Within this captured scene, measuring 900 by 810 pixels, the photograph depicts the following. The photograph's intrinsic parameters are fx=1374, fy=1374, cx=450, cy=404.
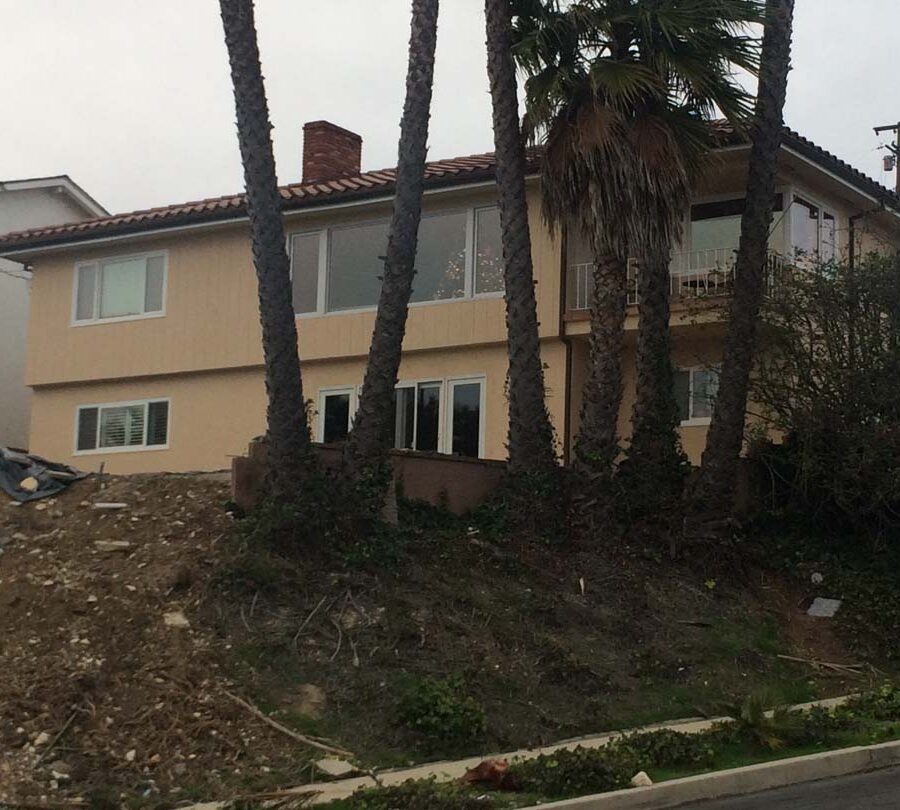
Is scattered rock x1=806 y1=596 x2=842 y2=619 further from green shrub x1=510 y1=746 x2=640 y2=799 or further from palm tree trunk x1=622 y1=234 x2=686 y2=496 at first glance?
green shrub x1=510 y1=746 x2=640 y2=799

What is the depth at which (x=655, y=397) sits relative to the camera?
57.0 ft

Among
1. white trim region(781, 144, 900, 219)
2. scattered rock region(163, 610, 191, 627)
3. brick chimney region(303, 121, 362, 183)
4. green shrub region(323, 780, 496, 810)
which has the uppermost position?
brick chimney region(303, 121, 362, 183)

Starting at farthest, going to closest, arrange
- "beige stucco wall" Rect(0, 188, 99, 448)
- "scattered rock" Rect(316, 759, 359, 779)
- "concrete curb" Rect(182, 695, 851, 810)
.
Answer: "beige stucco wall" Rect(0, 188, 99, 448) → "scattered rock" Rect(316, 759, 359, 779) → "concrete curb" Rect(182, 695, 851, 810)

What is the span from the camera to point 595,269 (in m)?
17.3

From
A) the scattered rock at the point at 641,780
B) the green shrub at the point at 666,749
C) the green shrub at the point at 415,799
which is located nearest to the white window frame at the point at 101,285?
the green shrub at the point at 666,749

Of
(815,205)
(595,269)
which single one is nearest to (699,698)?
(595,269)

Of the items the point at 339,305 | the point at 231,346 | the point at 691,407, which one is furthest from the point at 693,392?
the point at 231,346

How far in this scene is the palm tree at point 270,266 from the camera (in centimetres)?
1477

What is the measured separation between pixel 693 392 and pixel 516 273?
200 inches

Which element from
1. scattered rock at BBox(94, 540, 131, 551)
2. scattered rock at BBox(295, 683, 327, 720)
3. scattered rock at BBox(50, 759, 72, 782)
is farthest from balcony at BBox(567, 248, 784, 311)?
scattered rock at BBox(50, 759, 72, 782)

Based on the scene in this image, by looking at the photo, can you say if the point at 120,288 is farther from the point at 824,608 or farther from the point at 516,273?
the point at 824,608

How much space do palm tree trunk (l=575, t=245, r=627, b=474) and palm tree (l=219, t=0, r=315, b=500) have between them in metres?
3.79

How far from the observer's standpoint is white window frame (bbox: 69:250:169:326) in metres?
24.3

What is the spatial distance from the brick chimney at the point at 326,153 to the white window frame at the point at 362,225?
7.34 feet
